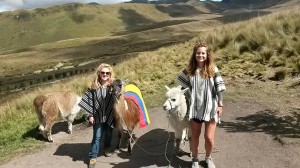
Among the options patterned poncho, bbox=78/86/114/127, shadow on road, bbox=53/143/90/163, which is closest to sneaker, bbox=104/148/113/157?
shadow on road, bbox=53/143/90/163

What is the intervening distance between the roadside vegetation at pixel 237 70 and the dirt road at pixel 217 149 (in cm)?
66

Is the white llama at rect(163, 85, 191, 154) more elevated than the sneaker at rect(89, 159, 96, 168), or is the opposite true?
the white llama at rect(163, 85, 191, 154)

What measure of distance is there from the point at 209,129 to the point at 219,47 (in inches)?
404

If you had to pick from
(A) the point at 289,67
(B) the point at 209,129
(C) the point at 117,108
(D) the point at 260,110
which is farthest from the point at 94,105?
(A) the point at 289,67

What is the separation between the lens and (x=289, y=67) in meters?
11.7

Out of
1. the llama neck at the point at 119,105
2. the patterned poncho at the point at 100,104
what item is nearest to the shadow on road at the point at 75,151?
the patterned poncho at the point at 100,104

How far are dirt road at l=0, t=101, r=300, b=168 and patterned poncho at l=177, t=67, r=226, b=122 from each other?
3.88ft

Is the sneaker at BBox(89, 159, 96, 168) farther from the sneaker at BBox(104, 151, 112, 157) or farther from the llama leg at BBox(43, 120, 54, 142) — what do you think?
the llama leg at BBox(43, 120, 54, 142)

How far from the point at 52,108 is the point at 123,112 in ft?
8.04

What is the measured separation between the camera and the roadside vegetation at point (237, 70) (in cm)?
1000

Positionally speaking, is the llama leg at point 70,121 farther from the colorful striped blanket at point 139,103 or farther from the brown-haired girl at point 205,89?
the brown-haired girl at point 205,89

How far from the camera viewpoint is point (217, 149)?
7367 mm

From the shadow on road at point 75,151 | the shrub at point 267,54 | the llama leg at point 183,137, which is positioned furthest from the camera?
the shrub at point 267,54

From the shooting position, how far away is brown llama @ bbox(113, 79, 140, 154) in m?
6.93
